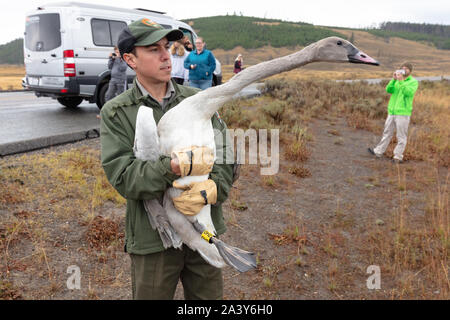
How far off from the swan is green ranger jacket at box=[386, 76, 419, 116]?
6440 mm

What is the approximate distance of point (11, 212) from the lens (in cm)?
428

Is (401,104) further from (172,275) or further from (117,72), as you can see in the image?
(172,275)

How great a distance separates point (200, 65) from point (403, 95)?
4704mm

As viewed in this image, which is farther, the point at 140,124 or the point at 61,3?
the point at 61,3

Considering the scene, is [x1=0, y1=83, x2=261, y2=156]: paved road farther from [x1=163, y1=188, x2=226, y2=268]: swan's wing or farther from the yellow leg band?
the yellow leg band

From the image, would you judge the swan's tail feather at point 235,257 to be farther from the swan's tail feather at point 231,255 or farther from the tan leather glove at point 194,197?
the tan leather glove at point 194,197

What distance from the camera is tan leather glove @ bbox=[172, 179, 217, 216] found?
1.69m

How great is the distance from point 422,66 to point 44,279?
320 feet

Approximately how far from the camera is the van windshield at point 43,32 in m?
9.50

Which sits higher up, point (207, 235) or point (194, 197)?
point (194, 197)

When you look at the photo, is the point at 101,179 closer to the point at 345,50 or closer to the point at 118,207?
the point at 118,207

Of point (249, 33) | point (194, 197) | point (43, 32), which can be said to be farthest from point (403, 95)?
point (249, 33)

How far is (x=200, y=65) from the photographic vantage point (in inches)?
328
